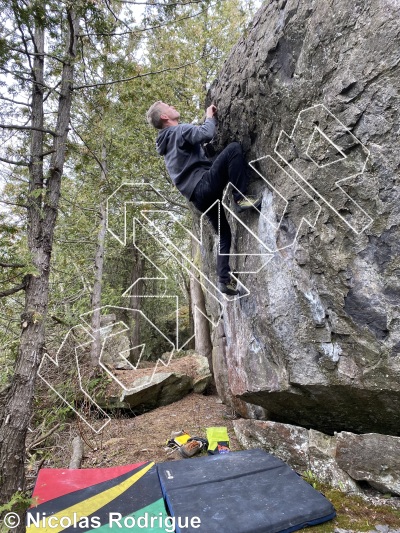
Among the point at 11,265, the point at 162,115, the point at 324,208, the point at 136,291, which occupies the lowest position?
the point at 136,291

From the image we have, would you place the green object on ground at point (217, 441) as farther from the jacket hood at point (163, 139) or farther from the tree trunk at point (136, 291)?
the tree trunk at point (136, 291)

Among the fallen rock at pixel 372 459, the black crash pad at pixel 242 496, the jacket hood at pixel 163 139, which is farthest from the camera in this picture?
the jacket hood at pixel 163 139

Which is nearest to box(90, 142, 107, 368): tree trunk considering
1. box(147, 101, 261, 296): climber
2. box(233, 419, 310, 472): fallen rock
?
box(147, 101, 261, 296): climber

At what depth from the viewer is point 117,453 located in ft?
14.8

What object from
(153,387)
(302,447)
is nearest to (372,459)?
(302,447)

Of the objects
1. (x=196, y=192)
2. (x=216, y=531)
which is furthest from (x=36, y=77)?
(x=216, y=531)

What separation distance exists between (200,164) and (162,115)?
708 millimetres

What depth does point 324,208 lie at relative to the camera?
9.75ft

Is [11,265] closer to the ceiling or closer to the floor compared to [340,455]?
closer to the ceiling

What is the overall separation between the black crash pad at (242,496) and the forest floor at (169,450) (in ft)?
0.60

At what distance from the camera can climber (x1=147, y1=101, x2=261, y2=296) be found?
141 inches

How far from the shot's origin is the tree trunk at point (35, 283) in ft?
9.39

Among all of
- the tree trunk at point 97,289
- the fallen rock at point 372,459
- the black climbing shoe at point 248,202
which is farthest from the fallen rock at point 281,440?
the tree trunk at point 97,289

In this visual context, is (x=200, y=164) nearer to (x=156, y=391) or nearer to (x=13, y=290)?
(x=13, y=290)
